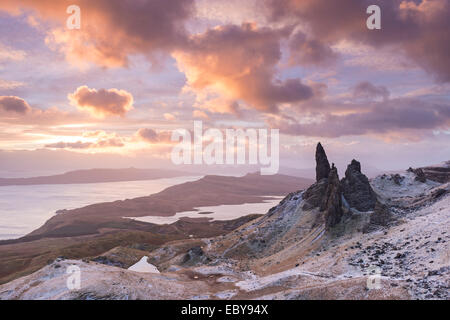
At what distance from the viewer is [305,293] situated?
2695 centimetres

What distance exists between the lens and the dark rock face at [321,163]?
80375mm

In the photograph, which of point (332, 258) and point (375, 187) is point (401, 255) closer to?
point (332, 258)

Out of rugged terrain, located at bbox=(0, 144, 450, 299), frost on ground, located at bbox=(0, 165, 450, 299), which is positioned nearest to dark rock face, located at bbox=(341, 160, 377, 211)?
rugged terrain, located at bbox=(0, 144, 450, 299)

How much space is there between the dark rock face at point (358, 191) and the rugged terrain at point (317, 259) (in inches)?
9.1

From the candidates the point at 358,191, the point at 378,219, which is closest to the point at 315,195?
the point at 358,191

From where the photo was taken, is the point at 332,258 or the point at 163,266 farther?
the point at 163,266

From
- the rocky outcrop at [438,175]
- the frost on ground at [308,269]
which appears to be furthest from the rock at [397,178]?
the frost on ground at [308,269]

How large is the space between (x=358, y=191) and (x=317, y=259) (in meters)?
28.6

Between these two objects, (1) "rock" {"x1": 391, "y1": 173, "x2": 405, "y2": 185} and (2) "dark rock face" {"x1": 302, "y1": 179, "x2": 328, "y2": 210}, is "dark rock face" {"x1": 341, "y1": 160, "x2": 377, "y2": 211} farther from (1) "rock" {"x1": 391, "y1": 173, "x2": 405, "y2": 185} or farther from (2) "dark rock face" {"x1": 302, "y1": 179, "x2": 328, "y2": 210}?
(1) "rock" {"x1": 391, "y1": 173, "x2": 405, "y2": 185}

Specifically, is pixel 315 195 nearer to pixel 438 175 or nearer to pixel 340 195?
pixel 340 195

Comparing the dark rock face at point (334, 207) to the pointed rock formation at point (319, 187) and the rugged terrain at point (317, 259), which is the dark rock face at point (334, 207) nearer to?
the rugged terrain at point (317, 259)
